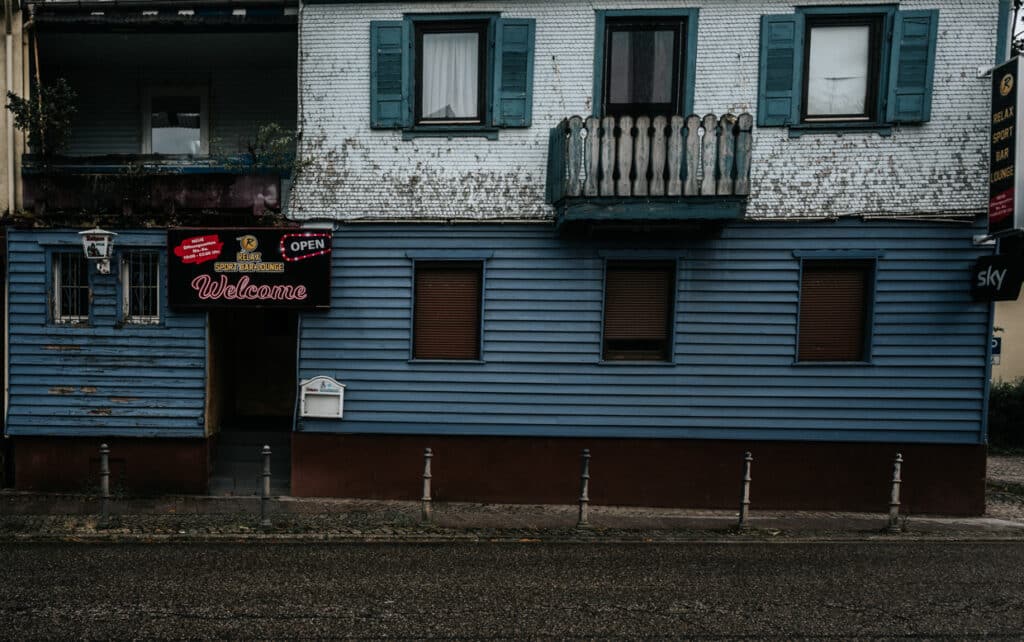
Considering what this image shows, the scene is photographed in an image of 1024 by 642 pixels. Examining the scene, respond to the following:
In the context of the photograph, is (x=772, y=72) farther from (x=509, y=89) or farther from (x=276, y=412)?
(x=276, y=412)

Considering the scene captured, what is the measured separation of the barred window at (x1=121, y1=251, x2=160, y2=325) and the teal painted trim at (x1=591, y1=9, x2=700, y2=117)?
23.2 ft

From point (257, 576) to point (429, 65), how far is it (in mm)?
7189

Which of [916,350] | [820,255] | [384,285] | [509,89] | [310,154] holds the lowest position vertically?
[916,350]

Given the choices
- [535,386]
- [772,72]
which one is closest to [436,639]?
[535,386]

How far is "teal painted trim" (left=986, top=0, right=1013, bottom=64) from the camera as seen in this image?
877 cm

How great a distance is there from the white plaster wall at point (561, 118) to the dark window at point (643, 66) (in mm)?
282

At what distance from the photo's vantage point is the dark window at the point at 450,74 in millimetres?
9297

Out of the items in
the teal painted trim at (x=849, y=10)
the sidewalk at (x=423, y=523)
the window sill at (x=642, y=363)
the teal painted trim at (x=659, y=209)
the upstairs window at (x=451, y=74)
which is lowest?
the sidewalk at (x=423, y=523)

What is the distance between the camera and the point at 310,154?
929 centimetres

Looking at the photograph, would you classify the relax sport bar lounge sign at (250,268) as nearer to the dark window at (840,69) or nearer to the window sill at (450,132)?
the window sill at (450,132)

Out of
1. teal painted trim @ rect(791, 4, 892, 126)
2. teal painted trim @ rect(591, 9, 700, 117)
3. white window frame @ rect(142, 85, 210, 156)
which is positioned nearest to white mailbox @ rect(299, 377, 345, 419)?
white window frame @ rect(142, 85, 210, 156)

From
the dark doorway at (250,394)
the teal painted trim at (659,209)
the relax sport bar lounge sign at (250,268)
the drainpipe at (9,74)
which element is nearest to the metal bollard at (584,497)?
the teal painted trim at (659,209)

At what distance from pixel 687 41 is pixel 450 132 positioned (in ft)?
11.9

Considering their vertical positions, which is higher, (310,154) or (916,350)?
(310,154)
